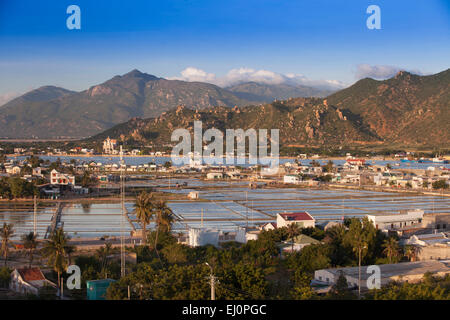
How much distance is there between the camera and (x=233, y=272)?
13828 millimetres

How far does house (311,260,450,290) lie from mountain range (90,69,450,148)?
97.4 m

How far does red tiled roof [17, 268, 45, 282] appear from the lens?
1517 centimetres

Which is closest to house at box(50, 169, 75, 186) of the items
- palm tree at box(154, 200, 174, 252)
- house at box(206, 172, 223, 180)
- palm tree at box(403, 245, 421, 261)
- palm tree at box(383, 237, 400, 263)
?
house at box(206, 172, 223, 180)

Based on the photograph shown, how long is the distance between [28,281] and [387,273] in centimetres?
1104

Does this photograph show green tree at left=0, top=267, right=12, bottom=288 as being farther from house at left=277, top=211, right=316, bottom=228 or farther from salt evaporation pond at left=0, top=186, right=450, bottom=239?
house at left=277, top=211, right=316, bottom=228

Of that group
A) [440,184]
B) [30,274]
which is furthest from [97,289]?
[440,184]

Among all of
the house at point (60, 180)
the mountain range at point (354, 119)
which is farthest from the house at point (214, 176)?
the mountain range at point (354, 119)

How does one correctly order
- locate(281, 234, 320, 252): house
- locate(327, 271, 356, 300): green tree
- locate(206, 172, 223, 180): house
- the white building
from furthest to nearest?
locate(206, 172, 223, 180): house
the white building
locate(281, 234, 320, 252): house
locate(327, 271, 356, 300): green tree

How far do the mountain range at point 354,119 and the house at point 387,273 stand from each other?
97.4m

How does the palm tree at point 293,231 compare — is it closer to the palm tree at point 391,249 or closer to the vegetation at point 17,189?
the palm tree at point 391,249

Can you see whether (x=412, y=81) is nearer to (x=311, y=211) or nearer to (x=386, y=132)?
(x=386, y=132)

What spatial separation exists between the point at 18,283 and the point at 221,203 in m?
25.5

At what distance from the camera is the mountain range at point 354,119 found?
120750 mm

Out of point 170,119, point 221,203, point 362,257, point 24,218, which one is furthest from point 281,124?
point 362,257
